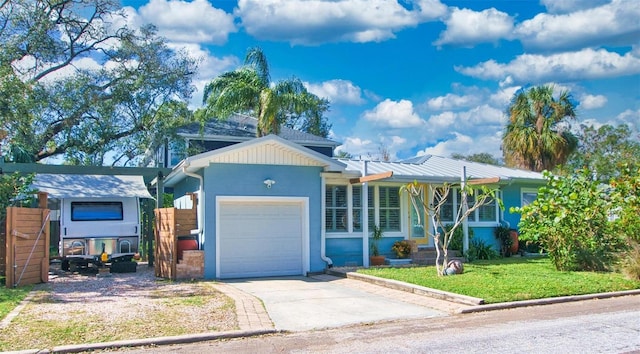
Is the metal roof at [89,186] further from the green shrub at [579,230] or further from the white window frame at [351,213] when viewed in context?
the green shrub at [579,230]

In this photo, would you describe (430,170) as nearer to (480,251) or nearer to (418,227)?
(418,227)

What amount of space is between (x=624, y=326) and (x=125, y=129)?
21.4 m

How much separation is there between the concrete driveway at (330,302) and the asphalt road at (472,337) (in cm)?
47

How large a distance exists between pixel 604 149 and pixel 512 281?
3066 centimetres

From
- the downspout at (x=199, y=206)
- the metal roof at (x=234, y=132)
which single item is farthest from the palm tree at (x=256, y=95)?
the downspout at (x=199, y=206)

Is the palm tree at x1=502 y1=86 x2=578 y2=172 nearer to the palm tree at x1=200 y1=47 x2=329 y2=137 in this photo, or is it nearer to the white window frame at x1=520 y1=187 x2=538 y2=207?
the white window frame at x1=520 y1=187 x2=538 y2=207

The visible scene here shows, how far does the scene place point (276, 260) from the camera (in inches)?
576

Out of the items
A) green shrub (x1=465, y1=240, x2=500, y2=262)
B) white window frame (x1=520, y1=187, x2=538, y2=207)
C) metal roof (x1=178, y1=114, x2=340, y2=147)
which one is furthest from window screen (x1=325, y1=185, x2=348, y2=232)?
metal roof (x1=178, y1=114, x2=340, y2=147)

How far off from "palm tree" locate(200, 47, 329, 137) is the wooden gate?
1037cm

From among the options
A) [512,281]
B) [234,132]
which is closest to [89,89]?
[234,132]

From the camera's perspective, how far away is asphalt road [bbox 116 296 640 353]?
6.76 metres

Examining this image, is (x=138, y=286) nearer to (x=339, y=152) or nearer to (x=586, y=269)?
(x=586, y=269)

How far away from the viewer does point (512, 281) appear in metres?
11.8

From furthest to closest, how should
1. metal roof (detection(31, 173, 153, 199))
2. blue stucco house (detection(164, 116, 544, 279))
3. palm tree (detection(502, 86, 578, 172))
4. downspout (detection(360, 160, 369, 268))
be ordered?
palm tree (detection(502, 86, 578, 172)), metal roof (detection(31, 173, 153, 199)), downspout (detection(360, 160, 369, 268)), blue stucco house (detection(164, 116, 544, 279))
